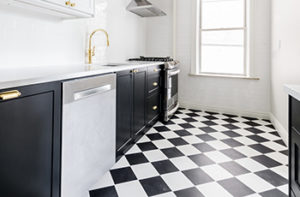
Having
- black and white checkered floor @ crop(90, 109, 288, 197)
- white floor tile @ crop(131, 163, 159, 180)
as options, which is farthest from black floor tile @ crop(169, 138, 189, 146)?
white floor tile @ crop(131, 163, 159, 180)

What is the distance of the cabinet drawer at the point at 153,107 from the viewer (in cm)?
267

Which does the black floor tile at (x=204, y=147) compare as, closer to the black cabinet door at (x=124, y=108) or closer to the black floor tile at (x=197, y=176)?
the black floor tile at (x=197, y=176)

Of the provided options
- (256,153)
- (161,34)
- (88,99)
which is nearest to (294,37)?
(256,153)

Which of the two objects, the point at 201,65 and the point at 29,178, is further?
the point at 201,65

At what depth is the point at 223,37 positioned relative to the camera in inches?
148

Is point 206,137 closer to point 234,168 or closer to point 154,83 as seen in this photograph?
point 234,168

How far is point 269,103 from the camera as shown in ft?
11.3

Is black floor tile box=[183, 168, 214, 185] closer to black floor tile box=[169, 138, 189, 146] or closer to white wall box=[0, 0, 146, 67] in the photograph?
black floor tile box=[169, 138, 189, 146]

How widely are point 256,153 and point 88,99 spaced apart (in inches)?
71.8

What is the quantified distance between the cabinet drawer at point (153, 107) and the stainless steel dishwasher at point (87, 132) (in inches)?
38.3

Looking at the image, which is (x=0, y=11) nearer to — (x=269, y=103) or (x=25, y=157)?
(x=25, y=157)

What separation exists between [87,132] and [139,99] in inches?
39.1

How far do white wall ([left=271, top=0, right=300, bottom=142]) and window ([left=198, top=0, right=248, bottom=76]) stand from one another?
0.57 meters

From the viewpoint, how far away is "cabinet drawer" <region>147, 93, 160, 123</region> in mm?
2673
